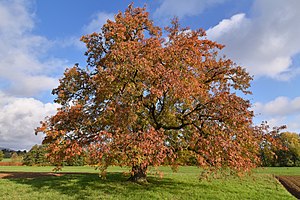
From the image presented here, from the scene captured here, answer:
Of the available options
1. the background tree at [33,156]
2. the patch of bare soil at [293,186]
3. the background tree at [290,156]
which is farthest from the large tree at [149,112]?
the background tree at [290,156]

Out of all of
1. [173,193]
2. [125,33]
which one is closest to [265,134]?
[173,193]

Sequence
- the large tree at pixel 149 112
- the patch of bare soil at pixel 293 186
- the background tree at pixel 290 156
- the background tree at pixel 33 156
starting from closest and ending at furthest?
the large tree at pixel 149 112
the patch of bare soil at pixel 293 186
the background tree at pixel 33 156
the background tree at pixel 290 156

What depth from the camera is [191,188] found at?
57.5 feet

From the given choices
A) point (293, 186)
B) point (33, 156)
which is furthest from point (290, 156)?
point (33, 156)

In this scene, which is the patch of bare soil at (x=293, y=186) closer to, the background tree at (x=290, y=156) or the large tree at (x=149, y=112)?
the large tree at (x=149, y=112)

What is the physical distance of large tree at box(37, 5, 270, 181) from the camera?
13.2m

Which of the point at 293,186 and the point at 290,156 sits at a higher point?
the point at 290,156

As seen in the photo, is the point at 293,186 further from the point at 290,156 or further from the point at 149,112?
the point at 290,156

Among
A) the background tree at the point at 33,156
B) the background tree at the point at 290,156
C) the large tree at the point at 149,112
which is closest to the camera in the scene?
the large tree at the point at 149,112

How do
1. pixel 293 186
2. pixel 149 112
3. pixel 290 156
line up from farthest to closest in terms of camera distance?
pixel 290 156 → pixel 293 186 → pixel 149 112

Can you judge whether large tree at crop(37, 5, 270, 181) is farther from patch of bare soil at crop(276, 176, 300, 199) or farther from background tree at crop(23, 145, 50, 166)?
background tree at crop(23, 145, 50, 166)

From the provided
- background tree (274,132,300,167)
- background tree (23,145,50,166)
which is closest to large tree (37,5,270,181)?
background tree (23,145,50,166)

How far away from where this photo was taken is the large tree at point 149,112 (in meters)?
13.2

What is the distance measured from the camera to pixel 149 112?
17.0m
